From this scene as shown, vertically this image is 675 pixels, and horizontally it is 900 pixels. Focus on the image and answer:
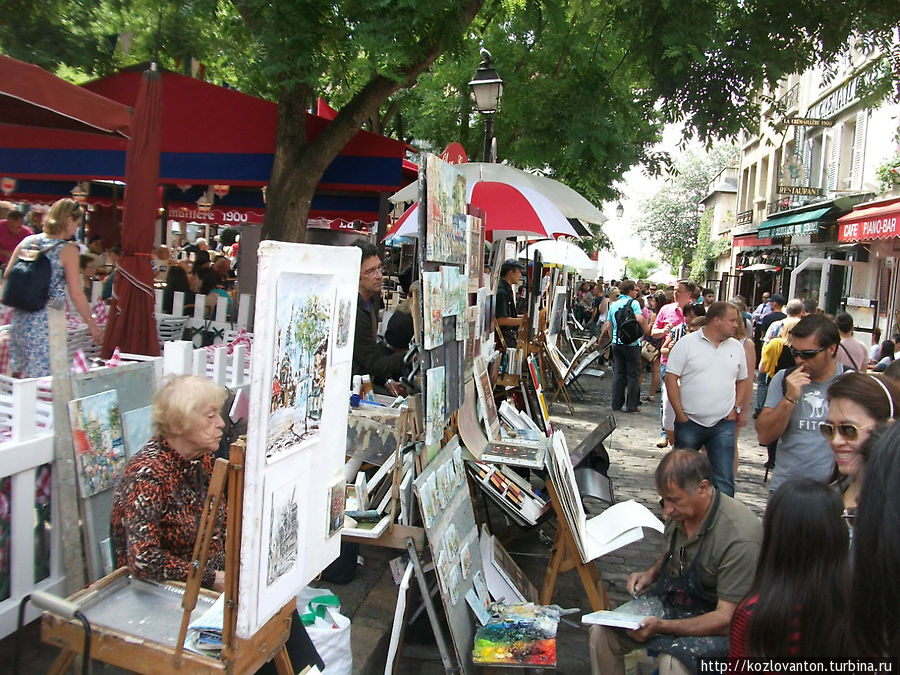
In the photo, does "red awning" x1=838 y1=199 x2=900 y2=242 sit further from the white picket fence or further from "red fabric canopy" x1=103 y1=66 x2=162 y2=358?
the white picket fence

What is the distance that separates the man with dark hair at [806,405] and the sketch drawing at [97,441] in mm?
3253

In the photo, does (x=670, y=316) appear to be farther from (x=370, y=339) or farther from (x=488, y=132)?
(x=370, y=339)

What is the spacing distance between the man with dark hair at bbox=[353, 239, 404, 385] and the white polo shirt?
7.12ft

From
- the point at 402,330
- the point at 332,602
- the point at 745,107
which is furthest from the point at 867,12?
the point at 332,602

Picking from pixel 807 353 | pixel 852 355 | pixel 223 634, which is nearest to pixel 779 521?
pixel 223 634

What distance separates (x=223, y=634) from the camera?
193cm

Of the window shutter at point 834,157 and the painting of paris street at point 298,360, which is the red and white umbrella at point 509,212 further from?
the window shutter at point 834,157

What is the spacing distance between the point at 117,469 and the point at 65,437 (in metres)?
0.26

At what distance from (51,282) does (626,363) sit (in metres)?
7.93

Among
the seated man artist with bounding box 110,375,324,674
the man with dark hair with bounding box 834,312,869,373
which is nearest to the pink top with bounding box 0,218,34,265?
the seated man artist with bounding box 110,375,324,674

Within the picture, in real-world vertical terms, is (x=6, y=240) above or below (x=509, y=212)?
below

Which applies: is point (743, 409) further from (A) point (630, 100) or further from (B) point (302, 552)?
(A) point (630, 100)

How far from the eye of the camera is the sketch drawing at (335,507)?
7.76 feet

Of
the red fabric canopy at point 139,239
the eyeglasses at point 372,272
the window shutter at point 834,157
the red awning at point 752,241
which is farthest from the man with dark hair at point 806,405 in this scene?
the red awning at point 752,241
